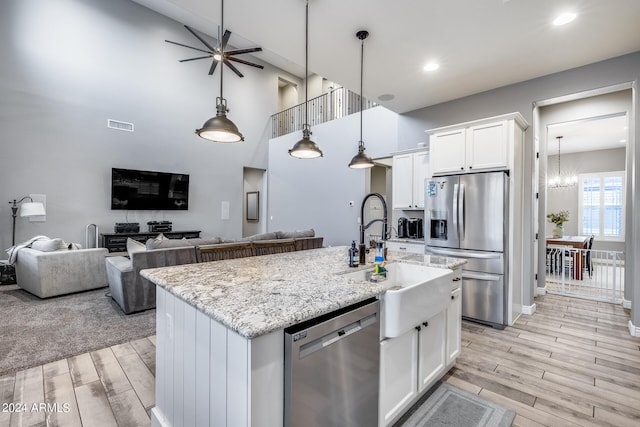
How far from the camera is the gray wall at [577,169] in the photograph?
773 cm

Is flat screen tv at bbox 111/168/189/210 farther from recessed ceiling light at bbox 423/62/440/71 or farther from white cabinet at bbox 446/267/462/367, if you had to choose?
white cabinet at bbox 446/267/462/367

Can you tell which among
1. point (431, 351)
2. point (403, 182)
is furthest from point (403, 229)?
point (431, 351)

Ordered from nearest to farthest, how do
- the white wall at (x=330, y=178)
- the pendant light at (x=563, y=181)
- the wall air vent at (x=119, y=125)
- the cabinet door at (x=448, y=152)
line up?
1. the cabinet door at (x=448, y=152)
2. the white wall at (x=330, y=178)
3. the wall air vent at (x=119, y=125)
4. the pendant light at (x=563, y=181)

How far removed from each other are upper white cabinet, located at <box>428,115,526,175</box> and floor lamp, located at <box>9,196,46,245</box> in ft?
21.7

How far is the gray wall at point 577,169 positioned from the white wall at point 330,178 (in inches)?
248

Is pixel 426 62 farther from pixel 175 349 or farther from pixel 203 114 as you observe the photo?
pixel 203 114

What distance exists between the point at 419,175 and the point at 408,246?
1.19 m

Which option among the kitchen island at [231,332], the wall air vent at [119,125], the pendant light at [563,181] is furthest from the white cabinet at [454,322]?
the pendant light at [563,181]

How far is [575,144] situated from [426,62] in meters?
6.61

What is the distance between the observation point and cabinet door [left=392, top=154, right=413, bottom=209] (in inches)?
188

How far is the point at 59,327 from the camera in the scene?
3.15 meters

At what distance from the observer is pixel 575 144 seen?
7445 millimetres

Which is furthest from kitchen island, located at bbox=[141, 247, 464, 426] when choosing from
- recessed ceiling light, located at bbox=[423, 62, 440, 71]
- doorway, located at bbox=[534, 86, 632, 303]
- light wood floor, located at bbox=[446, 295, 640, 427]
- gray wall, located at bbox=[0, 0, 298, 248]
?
gray wall, located at bbox=[0, 0, 298, 248]

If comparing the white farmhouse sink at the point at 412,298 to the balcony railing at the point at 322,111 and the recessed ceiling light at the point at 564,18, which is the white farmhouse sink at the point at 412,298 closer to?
the recessed ceiling light at the point at 564,18
